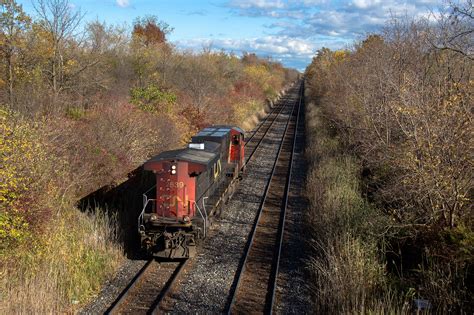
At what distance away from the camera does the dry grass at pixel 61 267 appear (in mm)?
8406

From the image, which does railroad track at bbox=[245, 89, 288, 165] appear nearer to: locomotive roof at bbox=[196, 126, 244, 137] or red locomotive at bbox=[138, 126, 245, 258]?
locomotive roof at bbox=[196, 126, 244, 137]

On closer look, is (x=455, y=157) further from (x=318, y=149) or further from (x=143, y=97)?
(x=143, y=97)

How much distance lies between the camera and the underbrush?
339 inches

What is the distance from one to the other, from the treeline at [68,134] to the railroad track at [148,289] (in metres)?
0.90

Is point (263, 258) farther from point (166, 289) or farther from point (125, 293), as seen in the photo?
point (125, 293)

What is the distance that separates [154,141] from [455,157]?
1402 cm

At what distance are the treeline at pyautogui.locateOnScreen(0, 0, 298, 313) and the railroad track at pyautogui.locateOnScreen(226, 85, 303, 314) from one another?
3.33 metres

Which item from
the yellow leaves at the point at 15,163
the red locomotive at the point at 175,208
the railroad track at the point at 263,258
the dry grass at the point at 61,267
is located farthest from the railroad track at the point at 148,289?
the yellow leaves at the point at 15,163

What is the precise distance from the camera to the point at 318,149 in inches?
958

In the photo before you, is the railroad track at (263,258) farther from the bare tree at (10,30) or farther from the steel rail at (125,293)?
the bare tree at (10,30)

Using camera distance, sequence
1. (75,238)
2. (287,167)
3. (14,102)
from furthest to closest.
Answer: (287,167), (14,102), (75,238)

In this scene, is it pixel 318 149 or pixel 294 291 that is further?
pixel 318 149

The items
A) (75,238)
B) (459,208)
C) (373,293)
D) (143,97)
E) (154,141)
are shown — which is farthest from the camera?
(143,97)

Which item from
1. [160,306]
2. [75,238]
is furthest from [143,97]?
[160,306]
